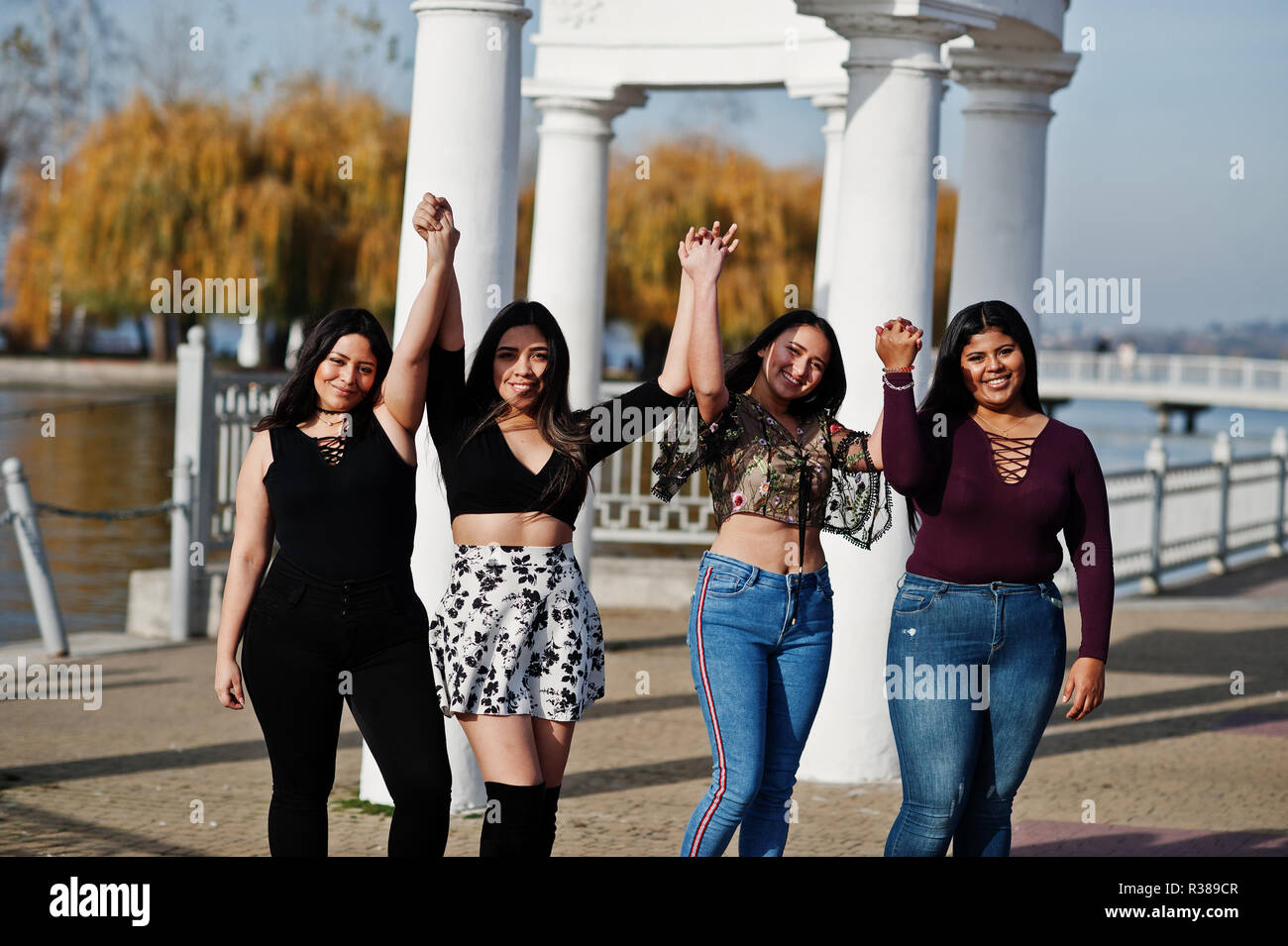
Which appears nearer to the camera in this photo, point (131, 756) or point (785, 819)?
point (785, 819)

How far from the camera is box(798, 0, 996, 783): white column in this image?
732cm

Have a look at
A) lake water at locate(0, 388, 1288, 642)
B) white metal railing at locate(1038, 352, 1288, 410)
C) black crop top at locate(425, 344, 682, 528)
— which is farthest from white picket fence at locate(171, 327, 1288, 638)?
white metal railing at locate(1038, 352, 1288, 410)

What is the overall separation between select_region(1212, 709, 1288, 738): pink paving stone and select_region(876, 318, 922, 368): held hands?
5387 mm

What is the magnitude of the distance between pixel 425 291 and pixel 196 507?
294 inches

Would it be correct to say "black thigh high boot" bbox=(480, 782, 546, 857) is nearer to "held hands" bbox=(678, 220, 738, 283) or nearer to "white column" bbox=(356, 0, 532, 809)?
"held hands" bbox=(678, 220, 738, 283)

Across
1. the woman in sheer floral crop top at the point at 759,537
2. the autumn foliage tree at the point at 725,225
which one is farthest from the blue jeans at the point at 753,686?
the autumn foliage tree at the point at 725,225

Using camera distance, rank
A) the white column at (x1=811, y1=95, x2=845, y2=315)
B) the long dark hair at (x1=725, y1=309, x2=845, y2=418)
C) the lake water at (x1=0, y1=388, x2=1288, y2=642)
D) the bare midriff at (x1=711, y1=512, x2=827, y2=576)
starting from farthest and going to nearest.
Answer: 1. the lake water at (x1=0, y1=388, x2=1288, y2=642)
2. the white column at (x1=811, y1=95, x2=845, y2=315)
3. the long dark hair at (x1=725, y1=309, x2=845, y2=418)
4. the bare midriff at (x1=711, y1=512, x2=827, y2=576)

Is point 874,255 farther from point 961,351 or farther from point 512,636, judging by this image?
point 512,636

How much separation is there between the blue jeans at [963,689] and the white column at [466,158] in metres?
2.59

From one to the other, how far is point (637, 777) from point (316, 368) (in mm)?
3522

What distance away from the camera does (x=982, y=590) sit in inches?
178

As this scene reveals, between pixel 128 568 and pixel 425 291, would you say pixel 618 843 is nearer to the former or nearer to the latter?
pixel 425 291

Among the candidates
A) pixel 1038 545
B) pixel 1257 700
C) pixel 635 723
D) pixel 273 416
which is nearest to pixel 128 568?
pixel 635 723

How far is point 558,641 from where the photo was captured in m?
4.64
